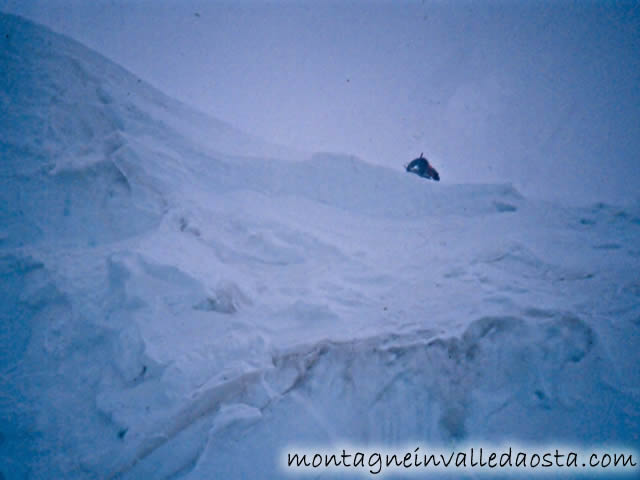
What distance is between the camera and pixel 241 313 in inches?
121

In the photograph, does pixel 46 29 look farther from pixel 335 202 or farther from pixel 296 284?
pixel 296 284

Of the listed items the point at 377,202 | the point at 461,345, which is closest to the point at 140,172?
the point at 377,202

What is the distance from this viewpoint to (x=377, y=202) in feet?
20.3

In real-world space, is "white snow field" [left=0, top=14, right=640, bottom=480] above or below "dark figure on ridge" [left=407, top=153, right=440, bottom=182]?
below

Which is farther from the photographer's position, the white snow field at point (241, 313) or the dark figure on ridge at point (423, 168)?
the dark figure on ridge at point (423, 168)

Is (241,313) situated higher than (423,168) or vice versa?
(423,168)

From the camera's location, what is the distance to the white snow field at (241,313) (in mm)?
2197

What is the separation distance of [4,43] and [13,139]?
2.07 m

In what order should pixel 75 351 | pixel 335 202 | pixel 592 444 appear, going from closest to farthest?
pixel 592 444
pixel 75 351
pixel 335 202

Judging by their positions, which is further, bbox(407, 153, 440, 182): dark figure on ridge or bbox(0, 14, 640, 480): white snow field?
bbox(407, 153, 440, 182): dark figure on ridge

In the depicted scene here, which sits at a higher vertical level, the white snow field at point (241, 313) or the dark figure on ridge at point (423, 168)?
the dark figure on ridge at point (423, 168)

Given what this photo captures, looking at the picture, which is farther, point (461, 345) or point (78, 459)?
point (461, 345)

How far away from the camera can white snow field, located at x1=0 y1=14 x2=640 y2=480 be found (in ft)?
7.21

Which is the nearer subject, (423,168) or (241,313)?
(241,313)
